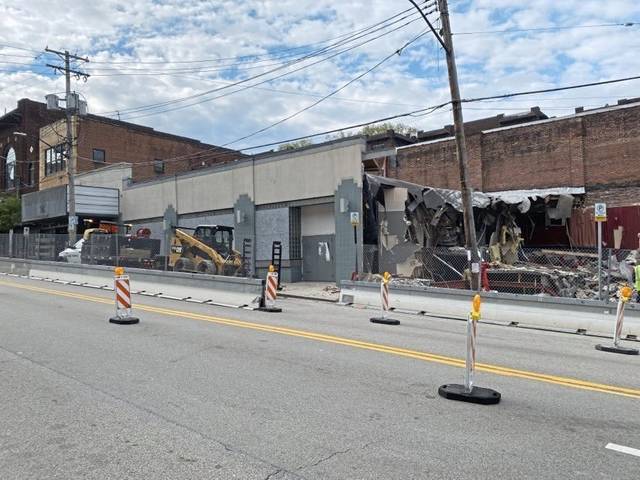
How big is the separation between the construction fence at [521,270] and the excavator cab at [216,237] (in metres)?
6.43

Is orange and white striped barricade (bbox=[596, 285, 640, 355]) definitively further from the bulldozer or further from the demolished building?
the bulldozer

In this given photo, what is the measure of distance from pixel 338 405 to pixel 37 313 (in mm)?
9536

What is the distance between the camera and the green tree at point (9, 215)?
145 feet

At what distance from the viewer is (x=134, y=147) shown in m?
47.8

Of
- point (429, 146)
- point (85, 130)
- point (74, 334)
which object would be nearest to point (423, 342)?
point (74, 334)

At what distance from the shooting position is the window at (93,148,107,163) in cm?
4456

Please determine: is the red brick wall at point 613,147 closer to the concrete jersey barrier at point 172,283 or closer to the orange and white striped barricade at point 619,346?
the orange and white striped barricade at point 619,346

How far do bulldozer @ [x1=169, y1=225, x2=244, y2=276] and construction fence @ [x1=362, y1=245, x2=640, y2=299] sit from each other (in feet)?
18.7

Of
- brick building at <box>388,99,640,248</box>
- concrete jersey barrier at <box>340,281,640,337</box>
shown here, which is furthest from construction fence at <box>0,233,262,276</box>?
brick building at <box>388,99,640,248</box>

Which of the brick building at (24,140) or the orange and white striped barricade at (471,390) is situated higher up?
the brick building at (24,140)

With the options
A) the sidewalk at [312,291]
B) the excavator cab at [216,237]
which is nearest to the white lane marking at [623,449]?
the sidewalk at [312,291]

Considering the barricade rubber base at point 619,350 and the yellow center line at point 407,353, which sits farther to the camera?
the barricade rubber base at point 619,350

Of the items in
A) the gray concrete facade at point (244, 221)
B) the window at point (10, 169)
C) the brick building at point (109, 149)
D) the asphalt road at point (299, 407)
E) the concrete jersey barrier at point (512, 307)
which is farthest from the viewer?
the window at point (10, 169)

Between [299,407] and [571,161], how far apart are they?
21.8 meters
